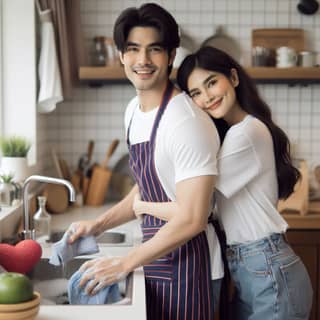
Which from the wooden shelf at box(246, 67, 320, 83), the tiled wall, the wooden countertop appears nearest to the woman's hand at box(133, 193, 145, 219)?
the wooden countertop

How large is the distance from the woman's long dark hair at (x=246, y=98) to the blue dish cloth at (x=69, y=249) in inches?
21.3

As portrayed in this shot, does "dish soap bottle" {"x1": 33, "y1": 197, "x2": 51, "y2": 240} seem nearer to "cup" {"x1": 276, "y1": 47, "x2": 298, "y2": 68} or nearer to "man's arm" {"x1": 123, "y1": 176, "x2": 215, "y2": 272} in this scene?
"man's arm" {"x1": 123, "y1": 176, "x2": 215, "y2": 272}

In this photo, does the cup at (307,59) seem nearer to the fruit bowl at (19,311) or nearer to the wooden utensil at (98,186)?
the wooden utensil at (98,186)

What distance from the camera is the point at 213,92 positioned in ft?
6.41

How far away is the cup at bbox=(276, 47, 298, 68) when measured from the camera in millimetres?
3490

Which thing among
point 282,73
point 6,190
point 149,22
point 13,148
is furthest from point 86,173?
point 149,22

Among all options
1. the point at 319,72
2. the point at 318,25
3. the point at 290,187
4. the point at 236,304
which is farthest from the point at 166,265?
the point at 318,25

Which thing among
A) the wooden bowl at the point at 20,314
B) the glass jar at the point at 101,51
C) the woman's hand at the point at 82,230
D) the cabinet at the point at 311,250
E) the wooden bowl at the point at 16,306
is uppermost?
the glass jar at the point at 101,51

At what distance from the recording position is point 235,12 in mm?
3631

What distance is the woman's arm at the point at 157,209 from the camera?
183 centimetres

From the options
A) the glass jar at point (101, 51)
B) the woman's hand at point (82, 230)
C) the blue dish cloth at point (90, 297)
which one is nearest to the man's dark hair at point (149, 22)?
the woman's hand at point (82, 230)

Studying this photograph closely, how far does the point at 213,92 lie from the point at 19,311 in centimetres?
95

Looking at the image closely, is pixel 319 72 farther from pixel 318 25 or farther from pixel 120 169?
pixel 120 169

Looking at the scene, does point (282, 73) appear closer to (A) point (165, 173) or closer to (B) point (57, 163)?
(B) point (57, 163)
